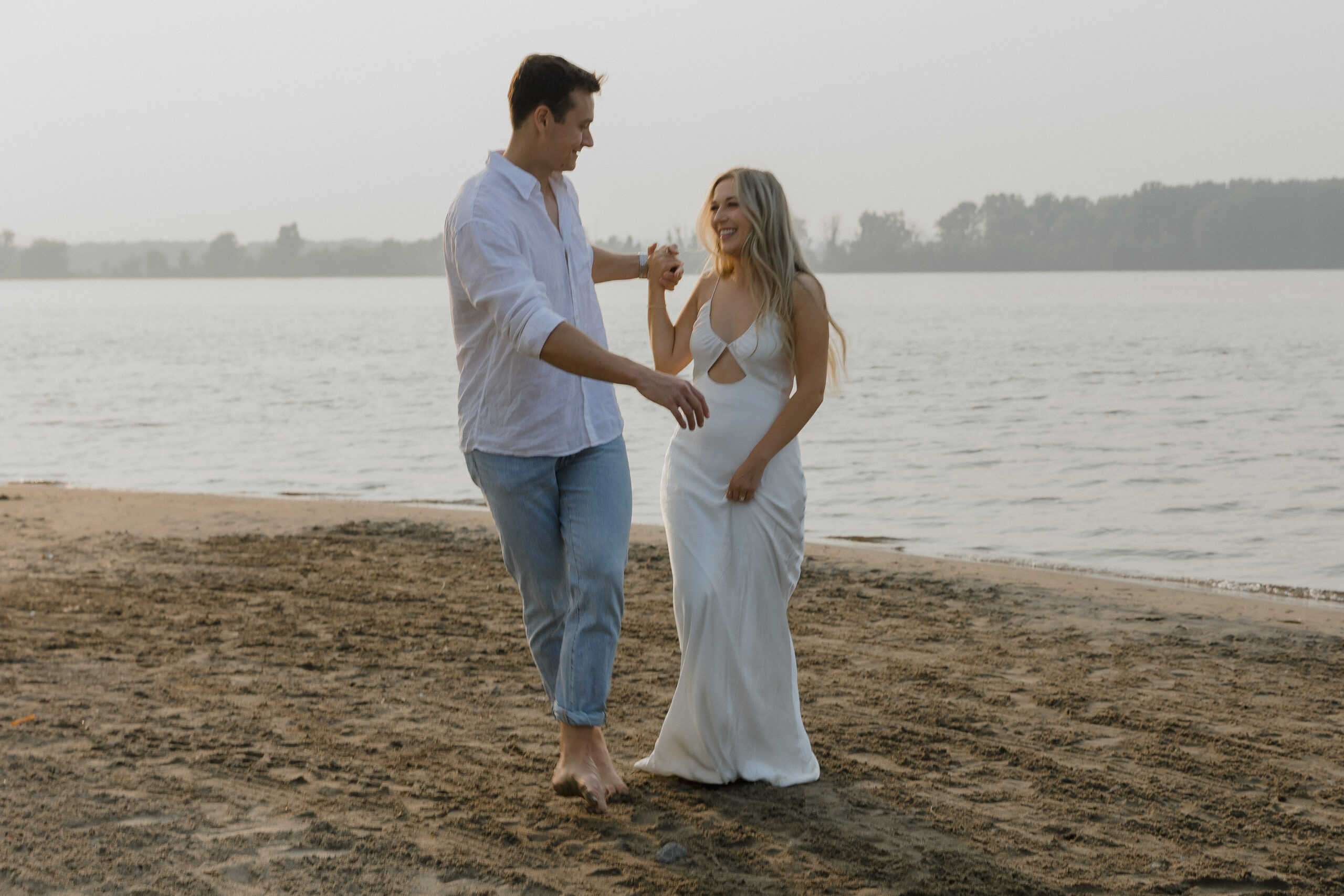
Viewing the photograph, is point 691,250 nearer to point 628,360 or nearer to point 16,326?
point 628,360

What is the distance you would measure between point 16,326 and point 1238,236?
10334 cm

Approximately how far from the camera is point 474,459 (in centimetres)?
372

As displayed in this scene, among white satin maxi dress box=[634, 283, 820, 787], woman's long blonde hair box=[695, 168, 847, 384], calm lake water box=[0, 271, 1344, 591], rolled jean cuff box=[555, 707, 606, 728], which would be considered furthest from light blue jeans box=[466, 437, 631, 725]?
calm lake water box=[0, 271, 1344, 591]

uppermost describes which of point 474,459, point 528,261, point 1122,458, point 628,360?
point 528,261

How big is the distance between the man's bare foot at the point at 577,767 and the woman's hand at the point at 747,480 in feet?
2.89

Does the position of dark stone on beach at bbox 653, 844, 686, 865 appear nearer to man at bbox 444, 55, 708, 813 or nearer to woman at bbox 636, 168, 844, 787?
man at bbox 444, 55, 708, 813

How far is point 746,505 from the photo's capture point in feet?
13.3

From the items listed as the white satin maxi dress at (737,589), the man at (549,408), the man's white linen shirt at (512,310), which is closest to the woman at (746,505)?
the white satin maxi dress at (737,589)

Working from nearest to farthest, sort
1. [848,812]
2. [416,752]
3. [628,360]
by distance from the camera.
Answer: [628,360] < [848,812] < [416,752]

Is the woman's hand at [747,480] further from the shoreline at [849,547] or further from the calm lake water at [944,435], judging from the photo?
the calm lake water at [944,435]

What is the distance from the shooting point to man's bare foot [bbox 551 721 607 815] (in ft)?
12.4

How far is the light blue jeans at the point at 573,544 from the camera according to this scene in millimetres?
3664

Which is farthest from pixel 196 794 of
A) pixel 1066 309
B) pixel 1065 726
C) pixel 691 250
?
pixel 1066 309

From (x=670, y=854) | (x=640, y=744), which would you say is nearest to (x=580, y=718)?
(x=670, y=854)
